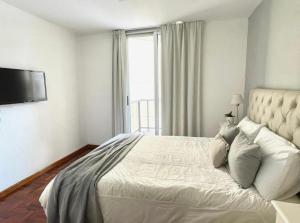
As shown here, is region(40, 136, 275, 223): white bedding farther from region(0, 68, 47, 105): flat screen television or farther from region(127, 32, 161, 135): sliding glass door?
region(127, 32, 161, 135): sliding glass door

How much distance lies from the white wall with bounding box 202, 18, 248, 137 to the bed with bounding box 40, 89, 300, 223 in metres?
1.59

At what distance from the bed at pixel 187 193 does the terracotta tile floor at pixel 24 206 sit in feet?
2.61

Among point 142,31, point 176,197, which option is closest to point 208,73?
point 142,31

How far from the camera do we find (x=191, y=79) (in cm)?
339

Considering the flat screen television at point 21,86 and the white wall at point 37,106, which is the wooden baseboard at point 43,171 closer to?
the white wall at point 37,106

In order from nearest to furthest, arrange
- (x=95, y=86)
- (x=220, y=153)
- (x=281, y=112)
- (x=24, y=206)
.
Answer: (x=281, y=112)
(x=220, y=153)
(x=24, y=206)
(x=95, y=86)

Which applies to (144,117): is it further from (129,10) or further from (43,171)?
(129,10)

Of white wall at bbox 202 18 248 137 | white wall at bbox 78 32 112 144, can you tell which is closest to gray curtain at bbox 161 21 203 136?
white wall at bbox 202 18 248 137

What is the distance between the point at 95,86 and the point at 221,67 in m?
2.62

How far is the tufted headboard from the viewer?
140 cm

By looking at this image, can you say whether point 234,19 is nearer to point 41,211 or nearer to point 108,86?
point 108,86

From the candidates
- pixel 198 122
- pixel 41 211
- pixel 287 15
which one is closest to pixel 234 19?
pixel 287 15

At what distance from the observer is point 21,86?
262cm

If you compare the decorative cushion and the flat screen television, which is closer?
the decorative cushion
